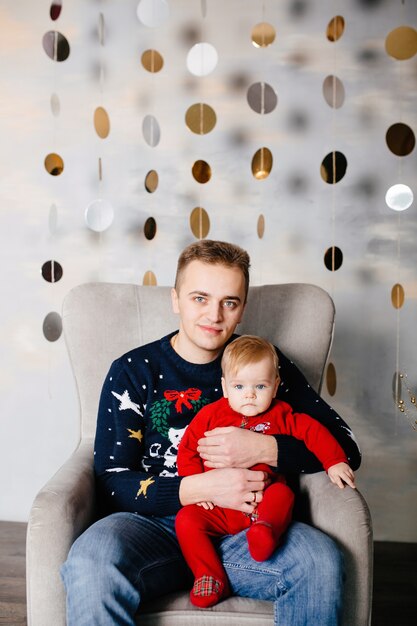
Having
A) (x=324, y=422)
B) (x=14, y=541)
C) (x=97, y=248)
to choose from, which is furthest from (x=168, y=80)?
(x=14, y=541)

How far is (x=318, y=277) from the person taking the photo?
2822 millimetres

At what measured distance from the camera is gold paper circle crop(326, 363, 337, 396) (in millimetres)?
2836

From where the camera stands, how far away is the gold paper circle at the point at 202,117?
9.20 feet

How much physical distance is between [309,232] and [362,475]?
1031 millimetres

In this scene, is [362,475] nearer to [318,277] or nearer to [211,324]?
[318,277]

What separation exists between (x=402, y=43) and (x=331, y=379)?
137 cm

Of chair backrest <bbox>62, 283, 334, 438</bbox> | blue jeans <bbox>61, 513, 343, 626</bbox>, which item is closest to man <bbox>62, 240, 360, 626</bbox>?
blue jeans <bbox>61, 513, 343, 626</bbox>

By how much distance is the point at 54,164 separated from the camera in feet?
9.50

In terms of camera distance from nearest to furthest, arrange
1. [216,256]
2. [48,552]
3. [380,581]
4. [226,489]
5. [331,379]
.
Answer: [48,552] < [226,489] < [216,256] < [380,581] < [331,379]

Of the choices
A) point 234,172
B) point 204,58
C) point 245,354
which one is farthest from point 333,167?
point 245,354

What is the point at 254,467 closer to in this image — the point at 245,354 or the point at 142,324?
the point at 245,354

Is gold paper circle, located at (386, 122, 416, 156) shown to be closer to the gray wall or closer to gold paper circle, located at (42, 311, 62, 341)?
the gray wall

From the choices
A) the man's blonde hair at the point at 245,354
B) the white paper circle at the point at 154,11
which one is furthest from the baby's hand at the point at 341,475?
the white paper circle at the point at 154,11

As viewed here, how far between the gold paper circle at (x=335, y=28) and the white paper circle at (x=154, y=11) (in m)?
0.66
